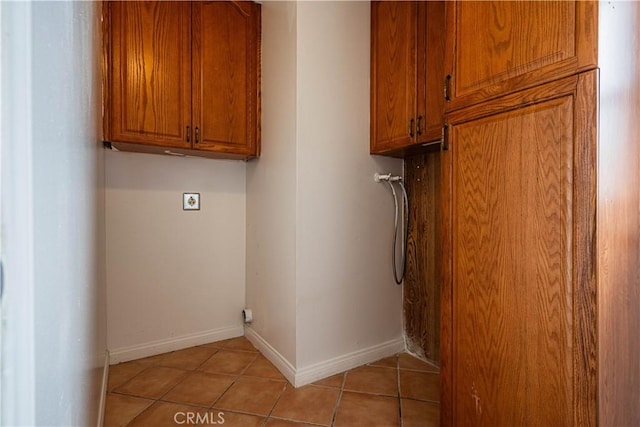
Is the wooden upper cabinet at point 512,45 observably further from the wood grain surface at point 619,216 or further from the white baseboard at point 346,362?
the white baseboard at point 346,362

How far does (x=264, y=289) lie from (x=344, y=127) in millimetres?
1146

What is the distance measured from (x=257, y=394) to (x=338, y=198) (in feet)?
3.67

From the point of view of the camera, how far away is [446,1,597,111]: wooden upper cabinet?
751 millimetres

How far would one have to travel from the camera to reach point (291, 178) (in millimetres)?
1720

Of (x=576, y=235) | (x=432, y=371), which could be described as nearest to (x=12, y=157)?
(x=576, y=235)

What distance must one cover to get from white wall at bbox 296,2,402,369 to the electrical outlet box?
0.90m

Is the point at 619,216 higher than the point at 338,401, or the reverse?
the point at 619,216

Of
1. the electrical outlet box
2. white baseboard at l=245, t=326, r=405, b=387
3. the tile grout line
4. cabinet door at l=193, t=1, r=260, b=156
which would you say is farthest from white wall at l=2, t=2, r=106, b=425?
the electrical outlet box

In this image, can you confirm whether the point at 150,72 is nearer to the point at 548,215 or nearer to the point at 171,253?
the point at 171,253

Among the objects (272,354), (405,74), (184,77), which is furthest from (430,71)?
(272,354)

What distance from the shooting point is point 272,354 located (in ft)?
6.29

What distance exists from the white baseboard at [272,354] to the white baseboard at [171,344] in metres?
0.14

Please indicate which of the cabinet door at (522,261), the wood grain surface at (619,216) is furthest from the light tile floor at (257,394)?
the wood grain surface at (619,216)

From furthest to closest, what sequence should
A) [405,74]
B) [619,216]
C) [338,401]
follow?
1. [405,74]
2. [338,401]
3. [619,216]
